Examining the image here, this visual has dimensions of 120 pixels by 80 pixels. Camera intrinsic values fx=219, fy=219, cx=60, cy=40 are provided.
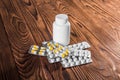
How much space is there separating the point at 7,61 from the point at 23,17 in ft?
1.27

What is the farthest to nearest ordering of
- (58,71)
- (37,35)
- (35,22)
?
(35,22) → (37,35) → (58,71)

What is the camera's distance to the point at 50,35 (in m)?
1.07

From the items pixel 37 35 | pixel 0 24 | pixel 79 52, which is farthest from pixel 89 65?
pixel 0 24

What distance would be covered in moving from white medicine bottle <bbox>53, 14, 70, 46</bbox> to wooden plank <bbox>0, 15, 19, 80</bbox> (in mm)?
217

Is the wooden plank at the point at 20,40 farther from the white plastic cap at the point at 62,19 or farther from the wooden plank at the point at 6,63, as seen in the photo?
the white plastic cap at the point at 62,19

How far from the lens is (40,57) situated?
36.4 inches

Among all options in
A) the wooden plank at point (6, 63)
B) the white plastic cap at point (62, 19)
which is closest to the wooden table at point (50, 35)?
the wooden plank at point (6, 63)

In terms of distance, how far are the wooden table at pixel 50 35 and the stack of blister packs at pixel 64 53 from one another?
0.02m

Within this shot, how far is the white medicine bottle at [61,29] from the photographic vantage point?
3.04 ft

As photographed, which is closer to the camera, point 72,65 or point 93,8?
point 72,65

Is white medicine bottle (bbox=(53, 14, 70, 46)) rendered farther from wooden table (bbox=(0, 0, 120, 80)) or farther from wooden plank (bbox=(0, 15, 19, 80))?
wooden plank (bbox=(0, 15, 19, 80))

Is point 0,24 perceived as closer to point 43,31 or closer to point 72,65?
point 43,31

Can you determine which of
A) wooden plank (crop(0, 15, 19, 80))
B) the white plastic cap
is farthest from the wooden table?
the white plastic cap

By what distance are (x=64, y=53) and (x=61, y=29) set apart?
0.11 m
